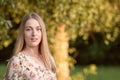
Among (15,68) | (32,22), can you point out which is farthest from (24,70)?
(32,22)

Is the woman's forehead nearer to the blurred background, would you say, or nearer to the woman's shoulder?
the woman's shoulder

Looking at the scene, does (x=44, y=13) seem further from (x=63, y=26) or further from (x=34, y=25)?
(x=34, y=25)

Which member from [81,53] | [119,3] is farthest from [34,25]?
[81,53]

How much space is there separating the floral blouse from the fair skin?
8 centimetres

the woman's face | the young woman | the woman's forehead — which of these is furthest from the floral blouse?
the woman's forehead

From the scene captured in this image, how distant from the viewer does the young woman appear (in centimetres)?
Result: 483

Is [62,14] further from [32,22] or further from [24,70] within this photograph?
[24,70]

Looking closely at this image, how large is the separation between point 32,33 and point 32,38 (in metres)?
0.04

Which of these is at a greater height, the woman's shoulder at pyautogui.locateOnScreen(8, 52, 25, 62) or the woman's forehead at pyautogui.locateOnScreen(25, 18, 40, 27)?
the woman's forehead at pyautogui.locateOnScreen(25, 18, 40, 27)

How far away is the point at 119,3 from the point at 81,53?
80.1 feet

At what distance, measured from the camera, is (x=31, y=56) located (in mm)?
4980

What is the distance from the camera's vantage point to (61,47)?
11.1m

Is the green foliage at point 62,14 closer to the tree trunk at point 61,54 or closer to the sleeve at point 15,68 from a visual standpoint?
the tree trunk at point 61,54

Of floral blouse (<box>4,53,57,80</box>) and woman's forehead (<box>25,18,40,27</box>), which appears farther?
woman's forehead (<box>25,18,40,27</box>)
